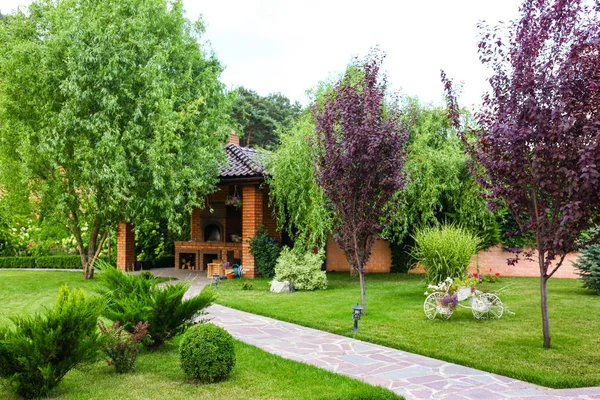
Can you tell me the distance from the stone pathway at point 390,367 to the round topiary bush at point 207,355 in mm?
1156

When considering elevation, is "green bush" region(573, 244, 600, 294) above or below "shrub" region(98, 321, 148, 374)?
above

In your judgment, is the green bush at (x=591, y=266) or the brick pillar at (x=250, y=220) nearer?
the green bush at (x=591, y=266)

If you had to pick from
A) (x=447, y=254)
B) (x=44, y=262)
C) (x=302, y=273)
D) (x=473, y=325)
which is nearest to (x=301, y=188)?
(x=302, y=273)

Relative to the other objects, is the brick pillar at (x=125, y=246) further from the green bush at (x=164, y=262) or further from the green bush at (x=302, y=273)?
the green bush at (x=302, y=273)

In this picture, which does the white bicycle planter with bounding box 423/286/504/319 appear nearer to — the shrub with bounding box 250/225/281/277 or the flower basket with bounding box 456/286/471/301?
the flower basket with bounding box 456/286/471/301

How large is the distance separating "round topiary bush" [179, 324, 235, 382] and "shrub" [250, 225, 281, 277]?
30.6 feet

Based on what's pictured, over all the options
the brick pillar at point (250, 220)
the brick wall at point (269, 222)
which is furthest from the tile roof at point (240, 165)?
the brick wall at point (269, 222)

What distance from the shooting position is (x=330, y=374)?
5.21 meters

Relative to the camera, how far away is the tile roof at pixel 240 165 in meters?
14.3

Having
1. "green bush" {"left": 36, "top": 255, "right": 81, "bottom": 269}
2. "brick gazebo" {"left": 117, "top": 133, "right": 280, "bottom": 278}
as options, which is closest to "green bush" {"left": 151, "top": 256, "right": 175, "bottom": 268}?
"brick gazebo" {"left": 117, "top": 133, "right": 280, "bottom": 278}

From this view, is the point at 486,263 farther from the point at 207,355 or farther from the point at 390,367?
the point at 207,355

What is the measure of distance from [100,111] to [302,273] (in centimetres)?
648

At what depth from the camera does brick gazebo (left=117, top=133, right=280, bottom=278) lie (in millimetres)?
14781

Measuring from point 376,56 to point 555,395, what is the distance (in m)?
6.10
